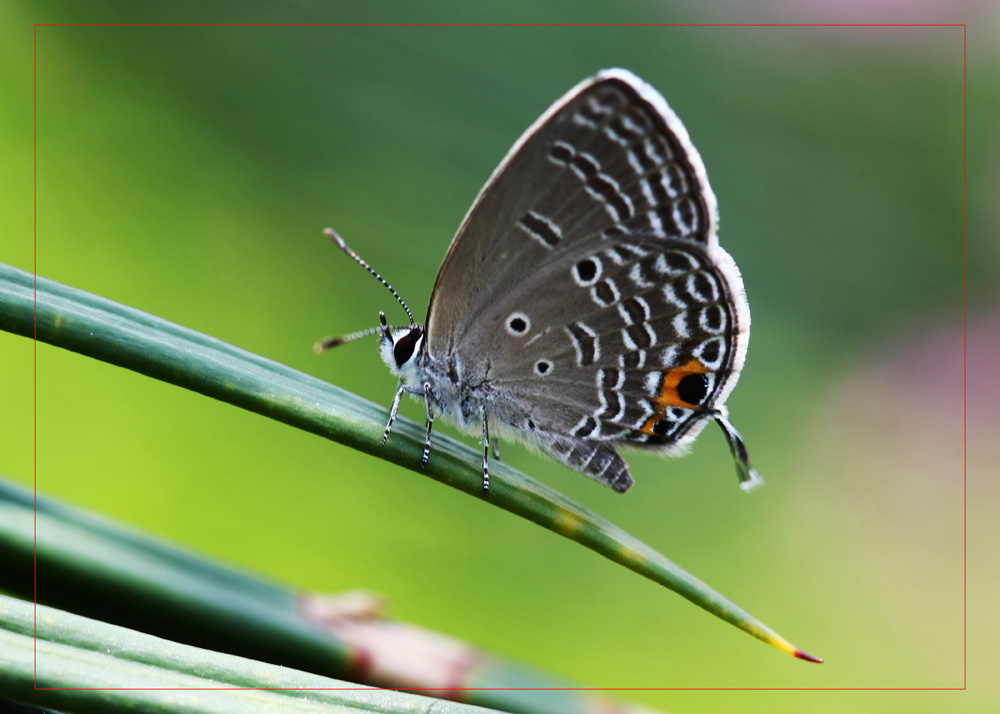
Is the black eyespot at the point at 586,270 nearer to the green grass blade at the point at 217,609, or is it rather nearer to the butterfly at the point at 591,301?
the butterfly at the point at 591,301

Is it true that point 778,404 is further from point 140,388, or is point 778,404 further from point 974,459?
point 140,388

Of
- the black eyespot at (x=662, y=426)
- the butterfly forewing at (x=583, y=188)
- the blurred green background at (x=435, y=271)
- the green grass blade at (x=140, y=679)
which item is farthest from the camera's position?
the blurred green background at (x=435, y=271)

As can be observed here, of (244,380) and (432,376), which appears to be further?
(432,376)

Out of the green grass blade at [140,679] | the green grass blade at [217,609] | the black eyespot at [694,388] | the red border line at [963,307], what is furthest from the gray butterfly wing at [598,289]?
the green grass blade at [140,679]

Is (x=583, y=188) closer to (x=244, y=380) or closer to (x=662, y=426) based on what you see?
(x=662, y=426)

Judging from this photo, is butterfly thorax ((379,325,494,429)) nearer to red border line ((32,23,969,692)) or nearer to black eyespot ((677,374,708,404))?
black eyespot ((677,374,708,404))

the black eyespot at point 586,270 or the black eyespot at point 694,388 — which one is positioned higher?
the black eyespot at point 586,270

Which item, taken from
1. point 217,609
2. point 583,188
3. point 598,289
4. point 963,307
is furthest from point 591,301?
point 963,307
